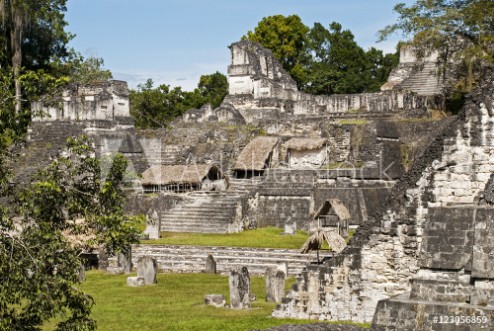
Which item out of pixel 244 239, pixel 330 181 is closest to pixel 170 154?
pixel 330 181

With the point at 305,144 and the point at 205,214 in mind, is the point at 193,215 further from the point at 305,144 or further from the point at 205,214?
the point at 305,144

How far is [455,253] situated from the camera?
40.2 ft

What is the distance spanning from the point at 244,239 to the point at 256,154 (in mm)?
7229

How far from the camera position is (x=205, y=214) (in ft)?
104

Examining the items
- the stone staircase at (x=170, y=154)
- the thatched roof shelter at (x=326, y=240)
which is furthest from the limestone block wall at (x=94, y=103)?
the thatched roof shelter at (x=326, y=240)

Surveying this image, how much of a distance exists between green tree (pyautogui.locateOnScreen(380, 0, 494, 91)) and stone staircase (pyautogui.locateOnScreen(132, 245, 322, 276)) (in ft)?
35.5

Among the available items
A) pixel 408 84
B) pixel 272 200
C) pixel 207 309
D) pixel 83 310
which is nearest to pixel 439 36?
pixel 272 200

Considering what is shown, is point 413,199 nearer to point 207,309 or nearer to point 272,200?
point 207,309

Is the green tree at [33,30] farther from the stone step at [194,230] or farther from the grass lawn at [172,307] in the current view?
the grass lawn at [172,307]

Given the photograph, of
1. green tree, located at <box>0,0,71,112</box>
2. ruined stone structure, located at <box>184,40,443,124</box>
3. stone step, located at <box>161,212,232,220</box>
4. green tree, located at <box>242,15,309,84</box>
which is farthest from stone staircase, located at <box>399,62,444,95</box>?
green tree, located at <box>242,15,309,84</box>

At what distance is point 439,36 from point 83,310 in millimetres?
24048

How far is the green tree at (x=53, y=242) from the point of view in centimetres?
1040

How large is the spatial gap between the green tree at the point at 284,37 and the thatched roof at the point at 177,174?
2932cm

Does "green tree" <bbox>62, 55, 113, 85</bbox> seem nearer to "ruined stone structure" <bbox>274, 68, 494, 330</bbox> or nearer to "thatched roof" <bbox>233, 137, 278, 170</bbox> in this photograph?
"thatched roof" <bbox>233, 137, 278, 170</bbox>
